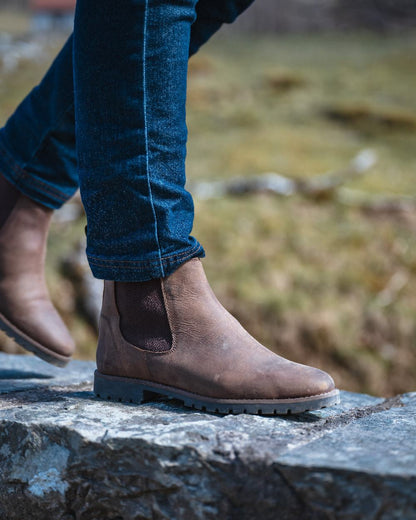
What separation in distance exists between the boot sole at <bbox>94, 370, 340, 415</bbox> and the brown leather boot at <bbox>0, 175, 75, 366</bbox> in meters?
0.31

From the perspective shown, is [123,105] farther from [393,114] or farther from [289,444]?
Result: [393,114]

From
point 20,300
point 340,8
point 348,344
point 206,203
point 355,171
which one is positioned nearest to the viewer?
point 20,300

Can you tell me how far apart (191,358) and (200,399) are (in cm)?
9

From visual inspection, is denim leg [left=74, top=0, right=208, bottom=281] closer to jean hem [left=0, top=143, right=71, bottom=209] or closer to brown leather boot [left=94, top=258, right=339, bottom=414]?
brown leather boot [left=94, top=258, right=339, bottom=414]

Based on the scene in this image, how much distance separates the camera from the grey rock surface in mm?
951

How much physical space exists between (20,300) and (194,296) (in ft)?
2.03

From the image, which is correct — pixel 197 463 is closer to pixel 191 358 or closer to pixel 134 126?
pixel 191 358

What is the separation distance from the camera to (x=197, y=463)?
1062 mm

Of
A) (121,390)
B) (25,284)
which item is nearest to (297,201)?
(25,284)

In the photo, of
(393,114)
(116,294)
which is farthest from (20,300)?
(393,114)

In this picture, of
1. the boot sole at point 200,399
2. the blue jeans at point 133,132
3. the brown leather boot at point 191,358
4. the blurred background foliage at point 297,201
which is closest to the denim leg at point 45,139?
the blue jeans at point 133,132

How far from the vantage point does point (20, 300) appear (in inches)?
63.7

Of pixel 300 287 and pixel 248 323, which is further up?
pixel 300 287

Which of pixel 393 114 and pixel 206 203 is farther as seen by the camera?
pixel 393 114
